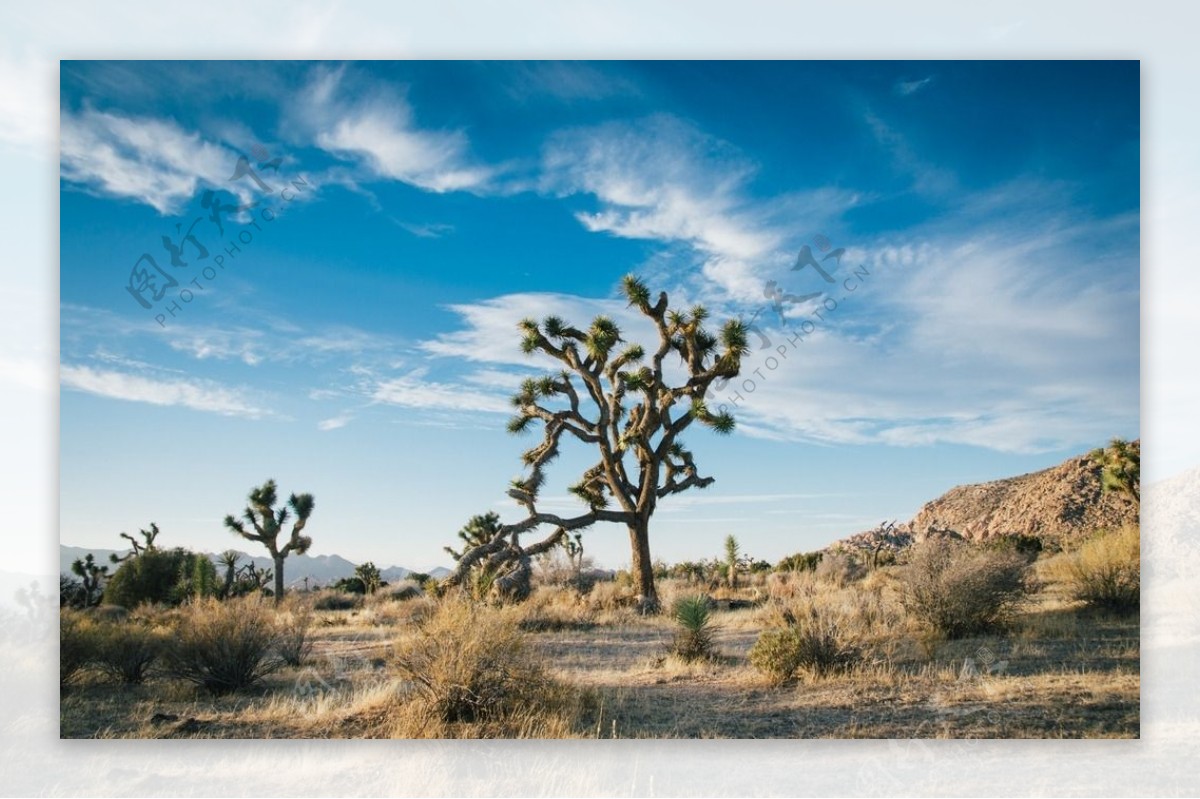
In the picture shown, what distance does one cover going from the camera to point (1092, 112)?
6.88 m

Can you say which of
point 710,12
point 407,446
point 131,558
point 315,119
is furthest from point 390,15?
point 131,558

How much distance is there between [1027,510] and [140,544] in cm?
1390

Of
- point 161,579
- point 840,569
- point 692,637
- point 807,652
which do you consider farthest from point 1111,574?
point 161,579

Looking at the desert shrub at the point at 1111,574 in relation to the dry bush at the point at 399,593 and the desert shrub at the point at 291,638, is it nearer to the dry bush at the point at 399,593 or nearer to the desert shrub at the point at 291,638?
the desert shrub at the point at 291,638

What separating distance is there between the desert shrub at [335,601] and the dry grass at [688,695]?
710 cm

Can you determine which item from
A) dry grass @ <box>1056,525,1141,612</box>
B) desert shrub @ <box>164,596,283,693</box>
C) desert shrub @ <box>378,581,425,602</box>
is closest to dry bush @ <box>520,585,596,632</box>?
desert shrub @ <box>378,581,425,602</box>

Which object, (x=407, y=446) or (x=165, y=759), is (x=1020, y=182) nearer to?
(x=407, y=446)

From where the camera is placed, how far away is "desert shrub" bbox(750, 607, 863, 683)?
7.04 meters

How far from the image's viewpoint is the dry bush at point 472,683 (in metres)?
6.18

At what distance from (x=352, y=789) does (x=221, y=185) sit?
192 inches

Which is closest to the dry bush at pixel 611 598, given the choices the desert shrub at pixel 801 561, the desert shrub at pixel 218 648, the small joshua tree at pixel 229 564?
the small joshua tree at pixel 229 564

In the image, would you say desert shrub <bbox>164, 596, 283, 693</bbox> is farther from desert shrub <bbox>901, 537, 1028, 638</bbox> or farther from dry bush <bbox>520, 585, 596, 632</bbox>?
desert shrub <bbox>901, 537, 1028, 638</bbox>

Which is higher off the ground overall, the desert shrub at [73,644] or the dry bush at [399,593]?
the desert shrub at [73,644]

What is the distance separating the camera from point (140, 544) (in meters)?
8.98
